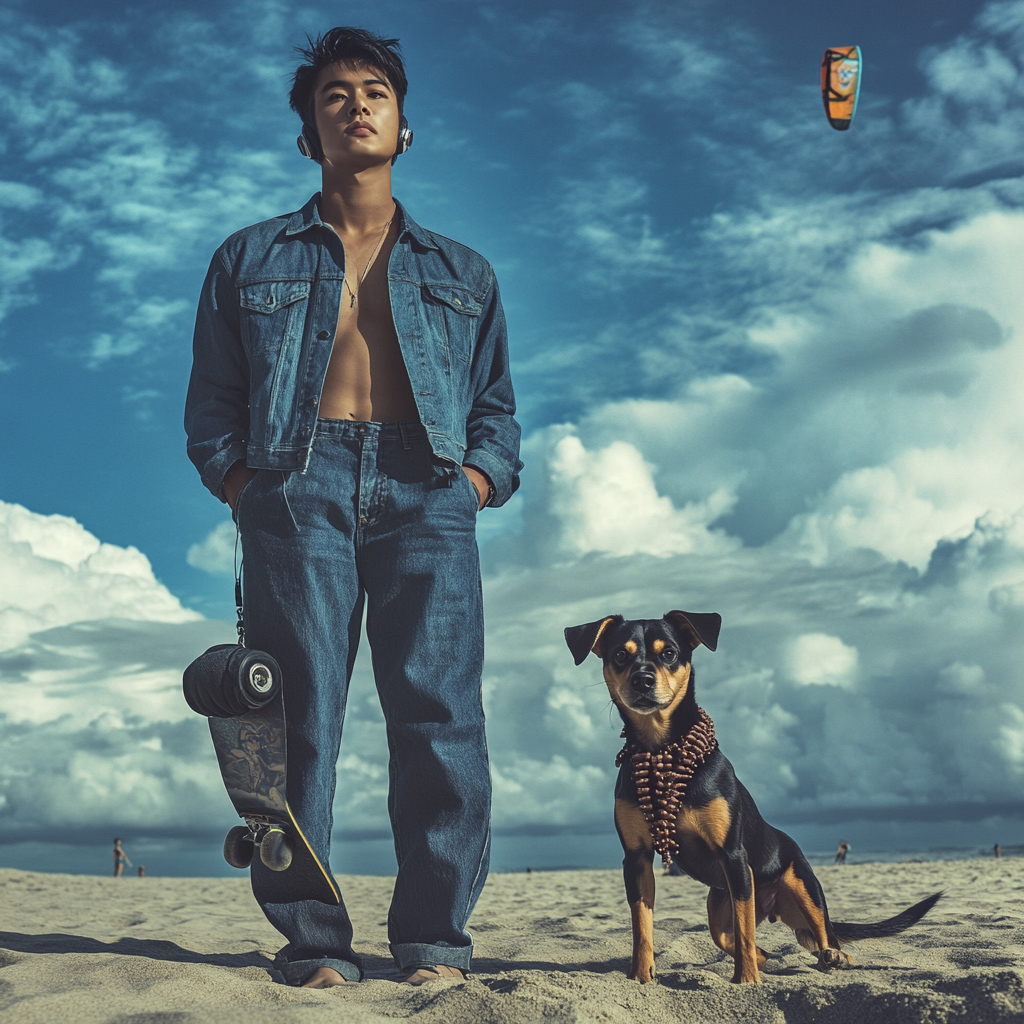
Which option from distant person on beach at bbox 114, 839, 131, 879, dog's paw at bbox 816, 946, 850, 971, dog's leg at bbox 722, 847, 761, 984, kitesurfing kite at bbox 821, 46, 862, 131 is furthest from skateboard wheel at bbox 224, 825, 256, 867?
distant person on beach at bbox 114, 839, 131, 879

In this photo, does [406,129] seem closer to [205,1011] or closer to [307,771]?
[307,771]

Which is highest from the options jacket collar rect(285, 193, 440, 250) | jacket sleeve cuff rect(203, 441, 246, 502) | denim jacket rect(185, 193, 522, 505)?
jacket collar rect(285, 193, 440, 250)

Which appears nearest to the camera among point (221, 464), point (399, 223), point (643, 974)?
point (643, 974)

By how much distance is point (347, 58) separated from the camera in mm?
3389

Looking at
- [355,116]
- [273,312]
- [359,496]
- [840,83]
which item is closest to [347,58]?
[355,116]

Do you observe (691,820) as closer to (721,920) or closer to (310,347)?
(721,920)

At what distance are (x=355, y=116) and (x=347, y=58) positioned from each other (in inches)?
11.0

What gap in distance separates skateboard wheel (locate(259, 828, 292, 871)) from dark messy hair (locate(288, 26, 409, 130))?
8.36ft

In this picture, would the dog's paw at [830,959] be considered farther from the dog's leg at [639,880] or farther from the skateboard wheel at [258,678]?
the skateboard wheel at [258,678]

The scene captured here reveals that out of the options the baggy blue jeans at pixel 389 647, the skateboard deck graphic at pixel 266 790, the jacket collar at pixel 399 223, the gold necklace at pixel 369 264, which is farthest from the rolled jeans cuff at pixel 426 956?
the jacket collar at pixel 399 223

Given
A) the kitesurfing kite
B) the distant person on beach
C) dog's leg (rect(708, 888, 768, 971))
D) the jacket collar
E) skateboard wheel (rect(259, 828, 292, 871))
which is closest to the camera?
skateboard wheel (rect(259, 828, 292, 871))

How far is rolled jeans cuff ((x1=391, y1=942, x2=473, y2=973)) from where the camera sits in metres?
2.85

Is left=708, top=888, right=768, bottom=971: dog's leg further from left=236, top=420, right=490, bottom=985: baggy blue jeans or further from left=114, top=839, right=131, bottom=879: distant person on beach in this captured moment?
left=114, top=839, right=131, bottom=879: distant person on beach

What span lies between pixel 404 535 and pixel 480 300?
103 cm
